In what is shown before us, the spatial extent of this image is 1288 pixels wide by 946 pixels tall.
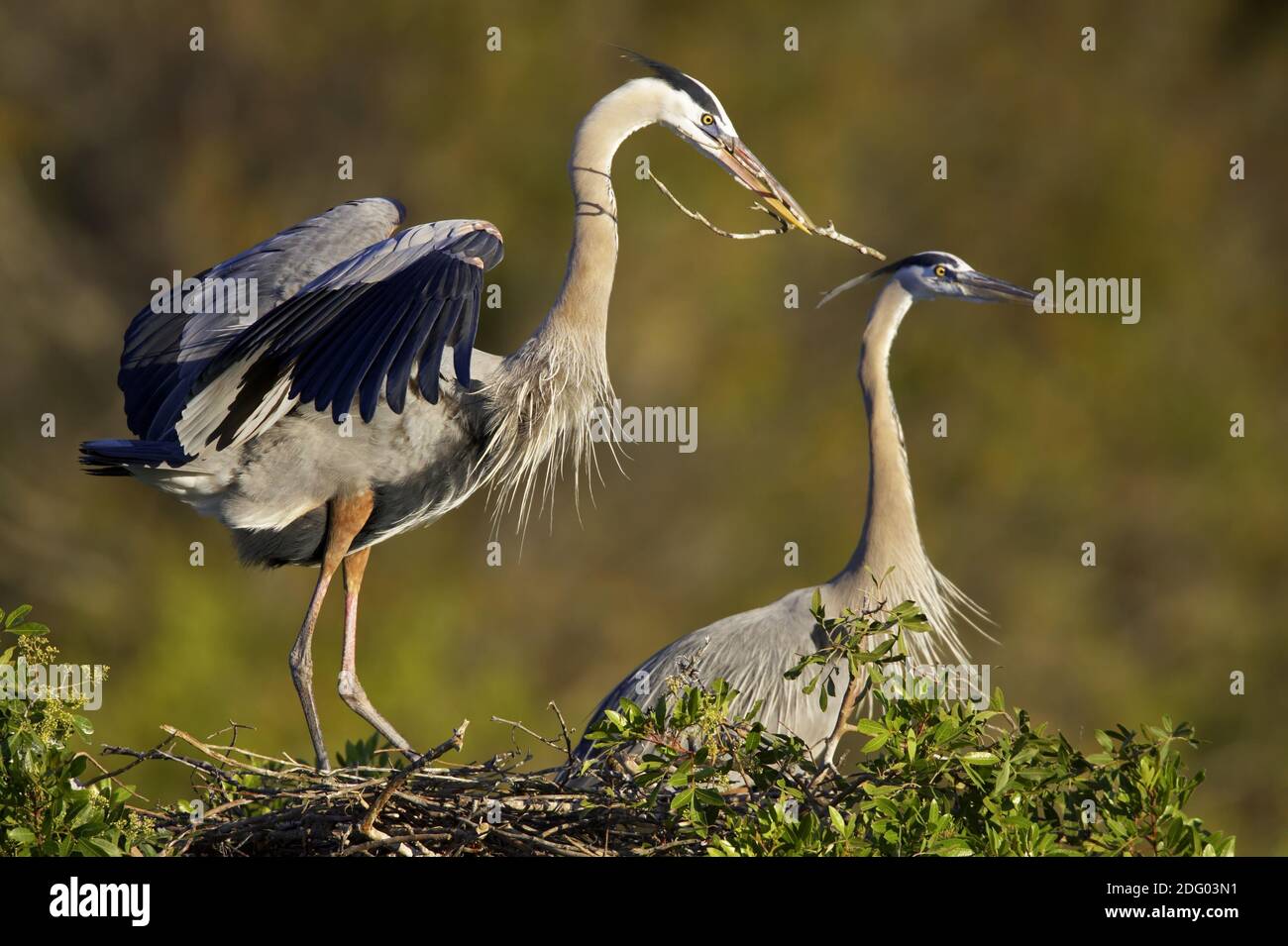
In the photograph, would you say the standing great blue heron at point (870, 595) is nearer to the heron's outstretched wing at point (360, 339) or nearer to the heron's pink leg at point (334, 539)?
the heron's pink leg at point (334, 539)

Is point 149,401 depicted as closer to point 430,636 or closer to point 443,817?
point 443,817

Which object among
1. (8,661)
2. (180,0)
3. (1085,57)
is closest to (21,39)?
(180,0)

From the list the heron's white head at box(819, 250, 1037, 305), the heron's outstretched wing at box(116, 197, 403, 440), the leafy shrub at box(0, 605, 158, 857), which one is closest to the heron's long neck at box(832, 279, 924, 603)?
the heron's white head at box(819, 250, 1037, 305)

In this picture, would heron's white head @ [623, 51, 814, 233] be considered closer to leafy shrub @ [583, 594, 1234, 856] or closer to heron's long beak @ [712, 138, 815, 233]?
heron's long beak @ [712, 138, 815, 233]

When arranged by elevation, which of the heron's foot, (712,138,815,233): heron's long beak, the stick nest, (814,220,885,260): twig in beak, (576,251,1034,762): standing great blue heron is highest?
(712,138,815,233): heron's long beak

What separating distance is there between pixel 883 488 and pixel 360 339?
1.85 meters

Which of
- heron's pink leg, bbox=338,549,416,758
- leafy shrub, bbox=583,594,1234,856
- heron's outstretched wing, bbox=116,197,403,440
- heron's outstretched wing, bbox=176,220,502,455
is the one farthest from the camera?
heron's outstretched wing, bbox=116,197,403,440

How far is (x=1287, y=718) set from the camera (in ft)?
38.2

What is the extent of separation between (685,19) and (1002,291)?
26.9ft

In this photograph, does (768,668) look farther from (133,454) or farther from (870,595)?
(133,454)

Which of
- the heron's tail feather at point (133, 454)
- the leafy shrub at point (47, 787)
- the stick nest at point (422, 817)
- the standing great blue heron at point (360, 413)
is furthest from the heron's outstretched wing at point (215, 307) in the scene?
the leafy shrub at point (47, 787)

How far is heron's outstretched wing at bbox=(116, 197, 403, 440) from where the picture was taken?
448 centimetres

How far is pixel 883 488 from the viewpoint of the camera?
5000 millimetres

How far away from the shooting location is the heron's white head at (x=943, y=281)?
514 cm
